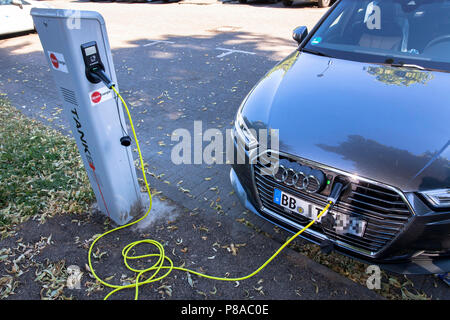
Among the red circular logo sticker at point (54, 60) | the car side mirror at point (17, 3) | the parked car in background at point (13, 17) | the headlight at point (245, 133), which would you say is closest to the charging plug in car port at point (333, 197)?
the headlight at point (245, 133)

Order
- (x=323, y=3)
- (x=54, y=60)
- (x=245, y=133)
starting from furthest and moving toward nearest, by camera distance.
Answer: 1. (x=323, y=3)
2. (x=245, y=133)
3. (x=54, y=60)

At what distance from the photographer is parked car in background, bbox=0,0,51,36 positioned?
926 cm

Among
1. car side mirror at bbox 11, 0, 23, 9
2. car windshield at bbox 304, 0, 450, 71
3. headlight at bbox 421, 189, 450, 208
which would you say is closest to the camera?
headlight at bbox 421, 189, 450, 208

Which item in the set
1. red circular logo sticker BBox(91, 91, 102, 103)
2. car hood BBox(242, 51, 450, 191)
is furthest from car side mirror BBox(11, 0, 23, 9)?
car hood BBox(242, 51, 450, 191)

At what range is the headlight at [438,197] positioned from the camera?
64.4 inches

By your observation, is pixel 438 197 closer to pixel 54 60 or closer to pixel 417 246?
pixel 417 246

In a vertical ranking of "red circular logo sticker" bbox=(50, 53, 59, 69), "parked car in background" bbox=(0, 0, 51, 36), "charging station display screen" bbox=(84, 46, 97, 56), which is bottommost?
"parked car in background" bbox=(0, 0, 51, 36)

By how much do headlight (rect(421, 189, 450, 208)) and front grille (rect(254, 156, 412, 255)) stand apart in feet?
0.40

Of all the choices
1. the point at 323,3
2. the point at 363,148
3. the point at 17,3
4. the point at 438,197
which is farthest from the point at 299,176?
the point at 323,3

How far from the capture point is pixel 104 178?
2508mm

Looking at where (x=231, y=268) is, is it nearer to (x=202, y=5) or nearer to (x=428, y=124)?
(x=428, y=124)

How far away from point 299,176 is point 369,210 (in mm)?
437

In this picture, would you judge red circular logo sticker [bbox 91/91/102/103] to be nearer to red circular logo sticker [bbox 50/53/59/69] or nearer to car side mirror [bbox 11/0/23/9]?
red circular logo sticker [bbox 50/53/59/69]

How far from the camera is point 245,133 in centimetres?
230
